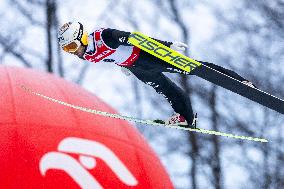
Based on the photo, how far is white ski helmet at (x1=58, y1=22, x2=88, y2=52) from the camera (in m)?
7.62

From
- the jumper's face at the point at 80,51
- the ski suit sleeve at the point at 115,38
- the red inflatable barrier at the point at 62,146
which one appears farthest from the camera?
the red inflatable barrier at the point at 62,146

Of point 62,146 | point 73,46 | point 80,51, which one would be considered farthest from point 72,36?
point 62,146

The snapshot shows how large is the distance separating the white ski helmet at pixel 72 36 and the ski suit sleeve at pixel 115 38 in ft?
0.99

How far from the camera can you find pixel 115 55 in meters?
7.78

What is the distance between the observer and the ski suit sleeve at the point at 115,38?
735 cm

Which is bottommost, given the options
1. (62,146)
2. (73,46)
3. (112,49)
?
(62,146)

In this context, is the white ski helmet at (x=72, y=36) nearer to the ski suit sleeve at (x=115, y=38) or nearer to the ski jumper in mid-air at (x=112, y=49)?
the ski jumper in mid-air at (x=112, y=49)

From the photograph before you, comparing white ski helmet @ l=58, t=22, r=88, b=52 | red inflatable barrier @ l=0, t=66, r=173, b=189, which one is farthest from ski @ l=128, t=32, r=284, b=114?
red inflatable barrier @ l=0, t=66, r=173, b=189

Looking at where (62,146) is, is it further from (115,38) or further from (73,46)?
(115,38)

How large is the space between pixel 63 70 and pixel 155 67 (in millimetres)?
12905

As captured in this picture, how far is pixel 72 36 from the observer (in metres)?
7.58

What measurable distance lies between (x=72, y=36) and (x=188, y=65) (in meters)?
1.54

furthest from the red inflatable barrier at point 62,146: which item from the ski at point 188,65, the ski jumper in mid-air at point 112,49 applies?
the ski at point 188,65

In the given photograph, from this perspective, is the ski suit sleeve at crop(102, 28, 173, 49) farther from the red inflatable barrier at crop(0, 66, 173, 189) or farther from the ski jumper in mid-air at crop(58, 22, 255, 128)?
the red inflatable barrier at crop(0, 66, 173, 189)
